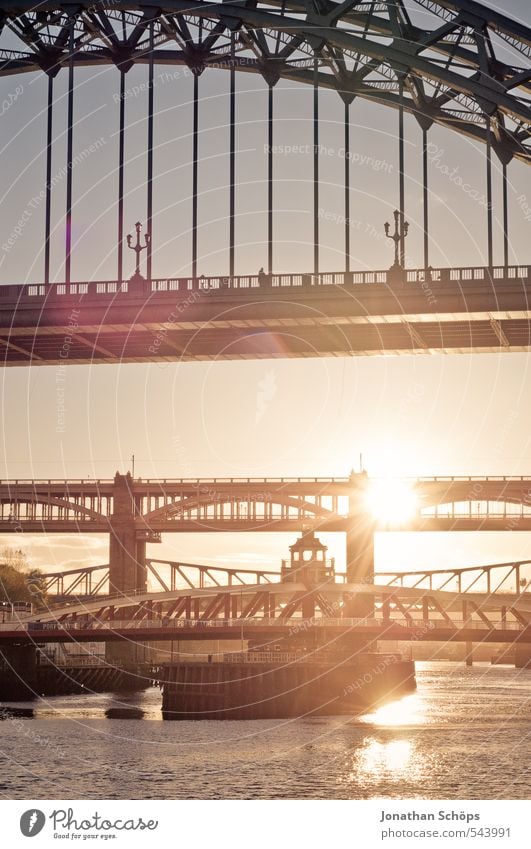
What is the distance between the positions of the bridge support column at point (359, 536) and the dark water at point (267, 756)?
30171 millimetres

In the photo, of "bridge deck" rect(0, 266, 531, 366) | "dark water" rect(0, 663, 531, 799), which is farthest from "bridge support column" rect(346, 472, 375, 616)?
"bridge deck" rect(0, 266, 531, 366)

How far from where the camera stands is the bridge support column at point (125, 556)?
145250mm

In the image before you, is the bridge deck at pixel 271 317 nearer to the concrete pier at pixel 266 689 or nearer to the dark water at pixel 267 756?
the dark water at pixel 267 756

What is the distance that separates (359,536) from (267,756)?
71.0 meters

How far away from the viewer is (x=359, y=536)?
A: 142 m

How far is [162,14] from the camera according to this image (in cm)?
8088

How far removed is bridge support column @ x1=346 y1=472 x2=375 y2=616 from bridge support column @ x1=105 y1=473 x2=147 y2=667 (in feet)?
64.8

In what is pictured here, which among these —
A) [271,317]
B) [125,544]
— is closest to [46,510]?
[125,544]

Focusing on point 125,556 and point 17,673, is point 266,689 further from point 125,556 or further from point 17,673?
point 125,556

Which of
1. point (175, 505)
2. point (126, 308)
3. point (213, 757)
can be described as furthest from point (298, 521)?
point (213, 757)

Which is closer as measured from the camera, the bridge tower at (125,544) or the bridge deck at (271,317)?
the bridge deck at (271,317)

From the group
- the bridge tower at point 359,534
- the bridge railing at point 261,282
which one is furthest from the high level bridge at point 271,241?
the bridge tower at point 359,534
